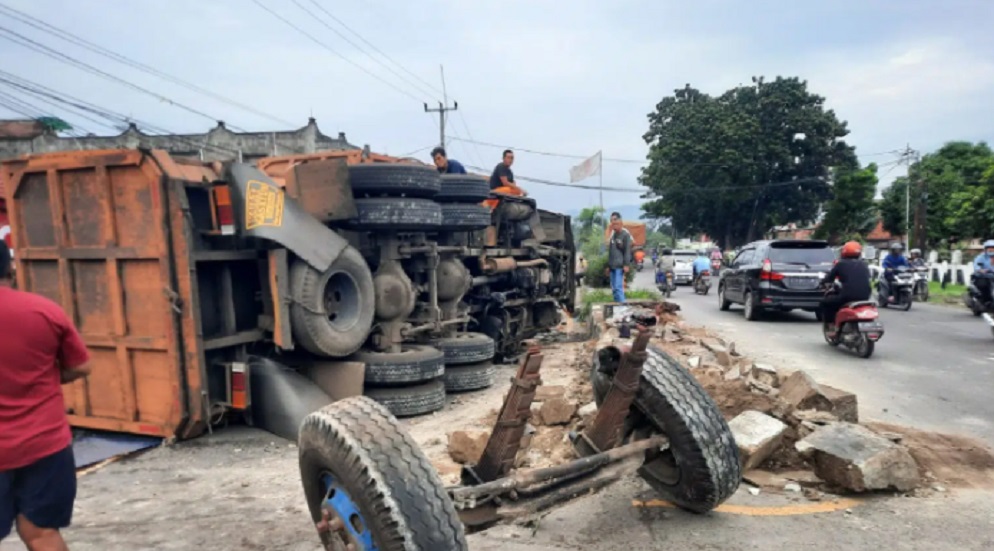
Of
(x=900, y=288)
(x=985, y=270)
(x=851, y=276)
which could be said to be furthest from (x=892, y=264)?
(x=851, y=276)

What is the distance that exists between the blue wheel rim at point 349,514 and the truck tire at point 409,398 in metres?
3.23

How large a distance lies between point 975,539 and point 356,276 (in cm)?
453

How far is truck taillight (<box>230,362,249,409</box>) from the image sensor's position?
5121 millimetres

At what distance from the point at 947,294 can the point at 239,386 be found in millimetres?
19924

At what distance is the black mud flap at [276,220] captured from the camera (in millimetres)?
5023

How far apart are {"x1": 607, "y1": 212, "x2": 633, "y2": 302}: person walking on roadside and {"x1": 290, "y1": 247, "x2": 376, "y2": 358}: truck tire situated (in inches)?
244

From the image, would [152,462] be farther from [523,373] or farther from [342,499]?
[523,373]

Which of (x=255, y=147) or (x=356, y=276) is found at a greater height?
(x=255, y=147)

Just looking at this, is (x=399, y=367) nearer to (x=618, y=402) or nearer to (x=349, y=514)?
(x=618, y=402)

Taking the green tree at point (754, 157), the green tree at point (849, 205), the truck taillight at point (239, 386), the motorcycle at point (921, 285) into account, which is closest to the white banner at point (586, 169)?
the green tree at point (754, 157)

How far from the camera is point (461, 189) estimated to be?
280 inches

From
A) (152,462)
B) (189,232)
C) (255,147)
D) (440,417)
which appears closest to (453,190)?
(440,417)

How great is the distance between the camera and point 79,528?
3.71m

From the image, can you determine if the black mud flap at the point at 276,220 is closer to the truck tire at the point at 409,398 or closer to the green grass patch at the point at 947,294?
the truck tire at the point at 409,398
